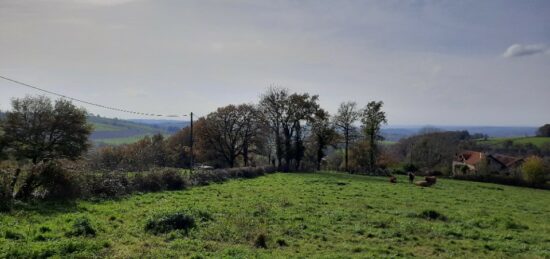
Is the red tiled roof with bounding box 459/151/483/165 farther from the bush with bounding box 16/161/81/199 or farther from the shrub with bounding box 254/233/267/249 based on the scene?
the shrub with bounding box 254/233/267/249

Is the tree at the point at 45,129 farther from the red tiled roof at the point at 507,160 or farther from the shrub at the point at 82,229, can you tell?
the red tiled roof at the point at 507,160

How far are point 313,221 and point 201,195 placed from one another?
1041 centimetres

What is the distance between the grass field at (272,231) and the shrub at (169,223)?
44 cm

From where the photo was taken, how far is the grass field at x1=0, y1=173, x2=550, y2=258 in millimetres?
11312

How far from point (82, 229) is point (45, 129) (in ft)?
121

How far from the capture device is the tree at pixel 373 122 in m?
63.4

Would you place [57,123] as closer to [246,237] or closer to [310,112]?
[310,112]

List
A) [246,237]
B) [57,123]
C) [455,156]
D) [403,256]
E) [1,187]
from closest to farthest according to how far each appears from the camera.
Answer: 1. [403,256]
2. [246,237]
3. [1,187]
4. [57,123]
5. [455,156]

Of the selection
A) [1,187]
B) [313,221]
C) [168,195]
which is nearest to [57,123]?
[168,195]

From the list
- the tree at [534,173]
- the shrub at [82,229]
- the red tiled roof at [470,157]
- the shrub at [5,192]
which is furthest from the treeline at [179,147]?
the red tiled roof at [470,157]

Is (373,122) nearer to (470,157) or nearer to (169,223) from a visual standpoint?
(470,157)

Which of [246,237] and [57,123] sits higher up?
[57,123]

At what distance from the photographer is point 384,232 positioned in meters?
15.4

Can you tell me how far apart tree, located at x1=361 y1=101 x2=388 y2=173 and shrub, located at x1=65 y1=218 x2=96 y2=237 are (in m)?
54.3
